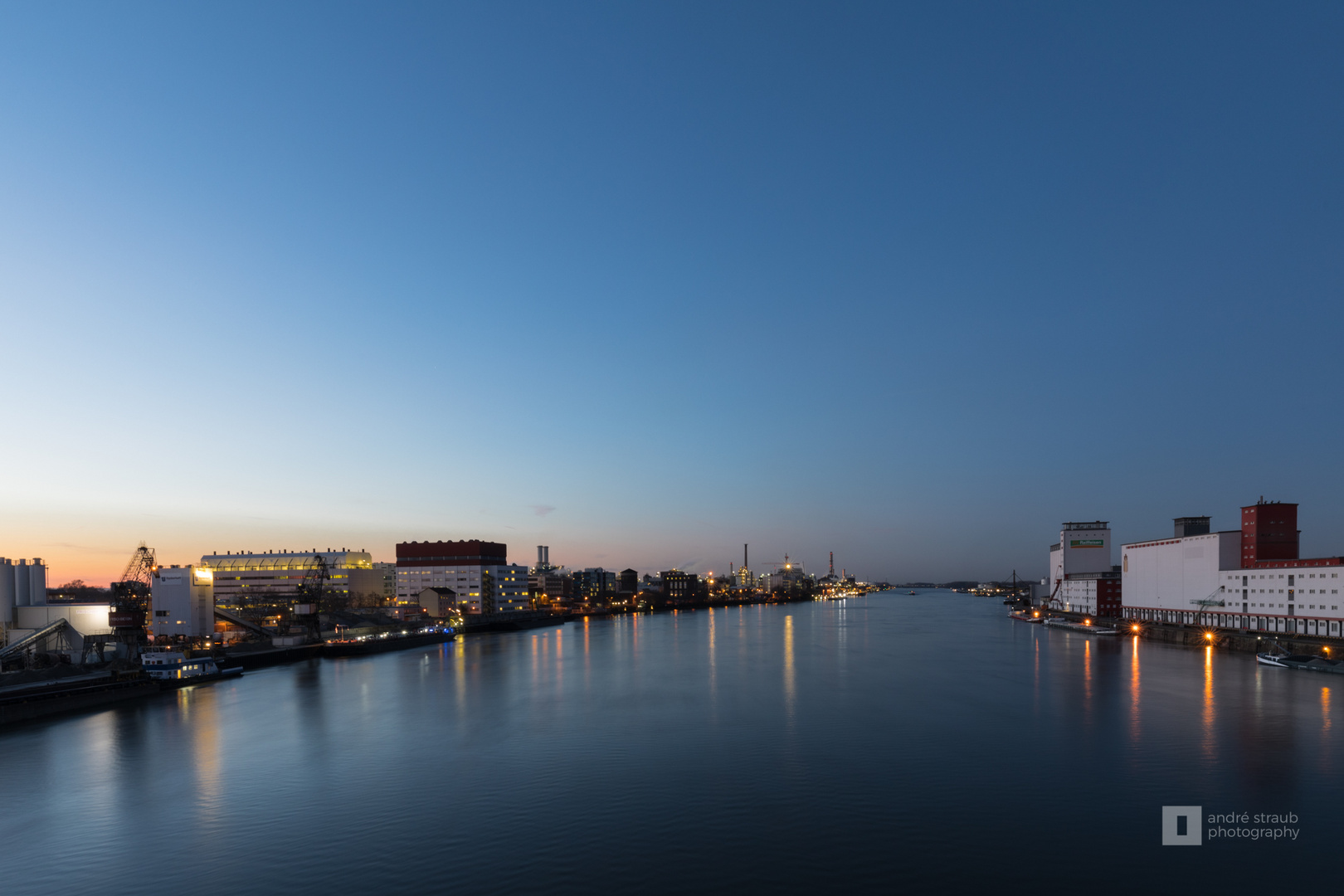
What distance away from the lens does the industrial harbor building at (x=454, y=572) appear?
14375 centimetres

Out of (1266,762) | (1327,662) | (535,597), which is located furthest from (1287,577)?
(535,597)

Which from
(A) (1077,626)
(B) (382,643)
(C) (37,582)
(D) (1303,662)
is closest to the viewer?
(D) (1303,662)

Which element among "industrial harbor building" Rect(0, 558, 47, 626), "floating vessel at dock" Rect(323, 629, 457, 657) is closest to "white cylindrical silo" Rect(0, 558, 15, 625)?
"industrial harbor building" Rect(0, 558, 47, 626)

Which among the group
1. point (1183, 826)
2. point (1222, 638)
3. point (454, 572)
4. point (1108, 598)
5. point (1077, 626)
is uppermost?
point (1183, 826)

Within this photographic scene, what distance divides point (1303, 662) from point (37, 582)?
118575 millimetres

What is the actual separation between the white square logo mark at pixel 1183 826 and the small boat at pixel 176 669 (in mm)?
60371

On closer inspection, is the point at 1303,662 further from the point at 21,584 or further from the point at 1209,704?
the point at 21,584

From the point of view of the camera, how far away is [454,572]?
144375 mm

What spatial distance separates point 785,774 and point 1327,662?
47085 millimetres

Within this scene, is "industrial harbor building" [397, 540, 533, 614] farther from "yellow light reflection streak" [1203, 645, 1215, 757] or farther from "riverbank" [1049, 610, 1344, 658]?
"yellow light reflection streak" [1203, 645, 1215, 757]

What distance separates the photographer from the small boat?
53031 millimetres

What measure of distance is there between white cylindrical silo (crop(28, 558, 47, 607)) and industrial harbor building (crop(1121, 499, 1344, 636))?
122 meters

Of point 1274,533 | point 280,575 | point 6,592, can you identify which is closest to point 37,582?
point 6,592

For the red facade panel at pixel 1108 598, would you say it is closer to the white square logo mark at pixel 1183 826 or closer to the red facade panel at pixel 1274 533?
the red facade panel at pixel 1274 533
